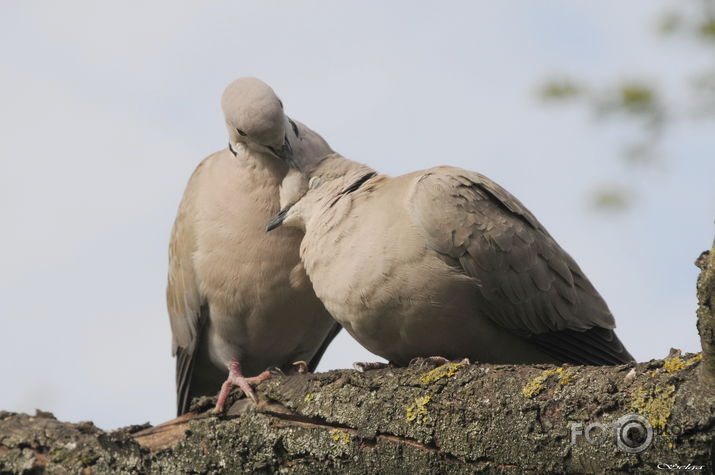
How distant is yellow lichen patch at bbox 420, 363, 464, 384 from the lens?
12.7ft

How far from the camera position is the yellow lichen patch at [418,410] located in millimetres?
3709

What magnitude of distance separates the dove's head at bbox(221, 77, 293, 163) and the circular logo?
2763 millimetres

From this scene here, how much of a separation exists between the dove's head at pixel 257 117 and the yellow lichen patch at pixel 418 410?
2047mm

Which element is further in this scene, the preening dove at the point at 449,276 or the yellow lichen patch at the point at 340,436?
the preening dove at the point at 449,276

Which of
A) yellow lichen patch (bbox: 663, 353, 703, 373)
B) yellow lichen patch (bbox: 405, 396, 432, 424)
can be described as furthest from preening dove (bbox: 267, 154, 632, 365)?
yellow lichen patch (bbox: 663, 353, 703, 373)

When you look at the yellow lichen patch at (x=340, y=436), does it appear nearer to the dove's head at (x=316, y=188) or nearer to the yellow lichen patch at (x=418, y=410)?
the yellow lichen patch at (x=418, y=410)

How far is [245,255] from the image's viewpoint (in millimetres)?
5582

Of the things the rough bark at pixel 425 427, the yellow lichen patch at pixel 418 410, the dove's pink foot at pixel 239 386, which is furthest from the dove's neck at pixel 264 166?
the yellow lichen patch at pixel 418 410

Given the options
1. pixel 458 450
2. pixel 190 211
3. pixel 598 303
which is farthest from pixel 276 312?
pixel 458 450

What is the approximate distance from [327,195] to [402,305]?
0.90 m

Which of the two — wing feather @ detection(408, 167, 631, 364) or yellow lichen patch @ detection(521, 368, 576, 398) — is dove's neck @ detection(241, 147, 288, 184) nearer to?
wing feather @ detection(408, 167, 631, 364)

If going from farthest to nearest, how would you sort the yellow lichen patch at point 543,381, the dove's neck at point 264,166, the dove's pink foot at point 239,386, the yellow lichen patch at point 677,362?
1. the dove's neck at point 264,166
2. the dove's pink foot at point 239,386
3. the yellow lichen patch at point 543,381
4. the yellow lichen patch at point 677,362

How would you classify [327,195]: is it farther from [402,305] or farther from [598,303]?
[598,303]

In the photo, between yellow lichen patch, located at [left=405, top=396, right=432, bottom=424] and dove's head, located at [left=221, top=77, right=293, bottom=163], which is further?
dove's head, located at [left=221, top=77, right=293, bottom=163]
